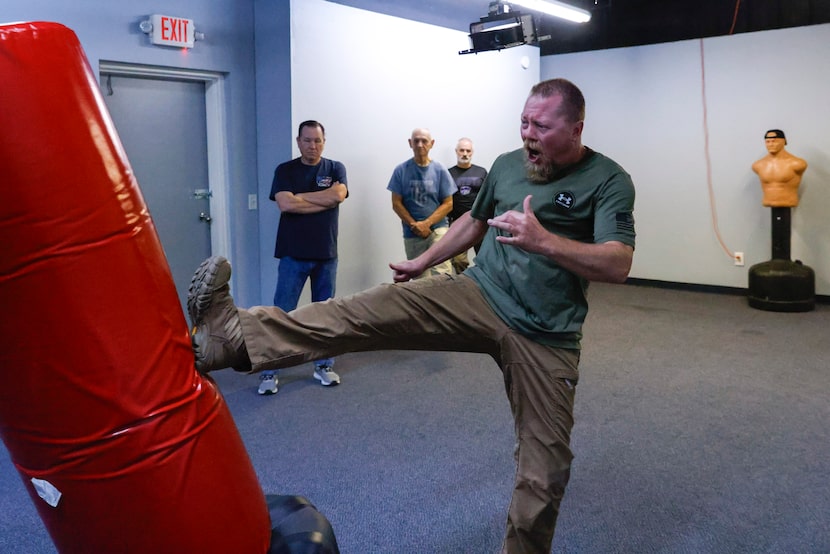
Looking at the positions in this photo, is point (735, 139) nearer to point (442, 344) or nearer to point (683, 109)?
point (683, 109)

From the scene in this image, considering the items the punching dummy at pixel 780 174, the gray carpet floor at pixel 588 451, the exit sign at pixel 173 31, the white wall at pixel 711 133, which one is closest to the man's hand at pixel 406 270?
the gray carpet floor at pixel 588 451

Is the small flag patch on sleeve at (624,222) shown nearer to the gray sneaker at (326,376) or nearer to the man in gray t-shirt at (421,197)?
the gray sneaker at (326,376)

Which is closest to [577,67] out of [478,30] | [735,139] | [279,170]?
[735,139]

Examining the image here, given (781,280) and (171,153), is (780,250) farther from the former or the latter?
(171,153)

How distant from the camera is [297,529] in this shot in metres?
1.58

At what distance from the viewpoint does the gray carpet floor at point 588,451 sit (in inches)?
104

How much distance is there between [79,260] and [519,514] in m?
1.44

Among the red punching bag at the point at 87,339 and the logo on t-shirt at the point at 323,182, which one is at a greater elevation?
the logo on t-shirt at the point at 323,182

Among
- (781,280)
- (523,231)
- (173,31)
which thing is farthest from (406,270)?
(781,280)

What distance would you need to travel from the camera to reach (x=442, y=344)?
7.08ft

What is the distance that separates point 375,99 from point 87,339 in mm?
4742

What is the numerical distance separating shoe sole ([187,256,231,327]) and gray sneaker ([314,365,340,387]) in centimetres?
281

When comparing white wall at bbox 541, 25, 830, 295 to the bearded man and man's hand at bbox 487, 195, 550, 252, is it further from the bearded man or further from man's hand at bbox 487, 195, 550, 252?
man's hand at bbox 487, 195, 550, 252

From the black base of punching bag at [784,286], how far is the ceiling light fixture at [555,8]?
290 centimetres
